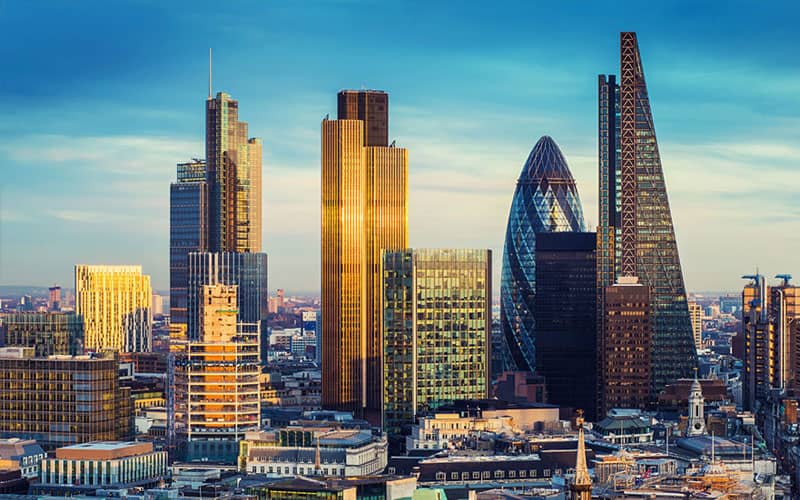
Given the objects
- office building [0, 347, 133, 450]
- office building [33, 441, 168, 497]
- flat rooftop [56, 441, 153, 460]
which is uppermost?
office building [0, 347, 133, 450]

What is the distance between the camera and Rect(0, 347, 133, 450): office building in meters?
176

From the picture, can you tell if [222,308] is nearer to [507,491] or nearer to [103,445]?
[103,445]

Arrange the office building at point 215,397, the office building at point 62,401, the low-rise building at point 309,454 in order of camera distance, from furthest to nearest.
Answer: the office building at point 62,401 < the office building at point 215,397 < the low-rise building at point 309,454

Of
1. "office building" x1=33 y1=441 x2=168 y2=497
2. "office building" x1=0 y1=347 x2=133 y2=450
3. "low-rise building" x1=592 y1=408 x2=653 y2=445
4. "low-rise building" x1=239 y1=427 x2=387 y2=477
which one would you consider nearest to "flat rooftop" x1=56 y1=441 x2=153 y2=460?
"office building" x1=33 y1=441 x2=168 y2=497

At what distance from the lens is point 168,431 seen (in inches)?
6742

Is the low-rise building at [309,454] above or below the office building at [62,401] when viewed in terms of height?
below

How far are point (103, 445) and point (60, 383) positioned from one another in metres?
21.8

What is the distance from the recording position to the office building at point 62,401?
176500 millimetres

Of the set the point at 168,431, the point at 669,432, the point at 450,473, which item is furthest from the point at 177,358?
the point at 669,432

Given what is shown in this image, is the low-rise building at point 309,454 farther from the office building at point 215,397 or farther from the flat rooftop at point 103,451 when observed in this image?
the flat rooftop at point 103,451

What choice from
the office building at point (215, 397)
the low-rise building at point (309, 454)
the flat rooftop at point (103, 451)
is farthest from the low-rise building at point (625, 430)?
the flat rooftop at point (103, 451)

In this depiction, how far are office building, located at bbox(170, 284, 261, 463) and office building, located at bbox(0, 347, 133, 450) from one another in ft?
42.5

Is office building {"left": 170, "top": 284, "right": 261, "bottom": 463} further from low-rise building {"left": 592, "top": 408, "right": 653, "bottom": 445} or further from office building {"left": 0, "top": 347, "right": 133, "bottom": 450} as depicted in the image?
low-rise building {"left": 592, "top": 408, "right": 653, "bottom": 445}

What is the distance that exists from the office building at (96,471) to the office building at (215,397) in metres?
8.51
